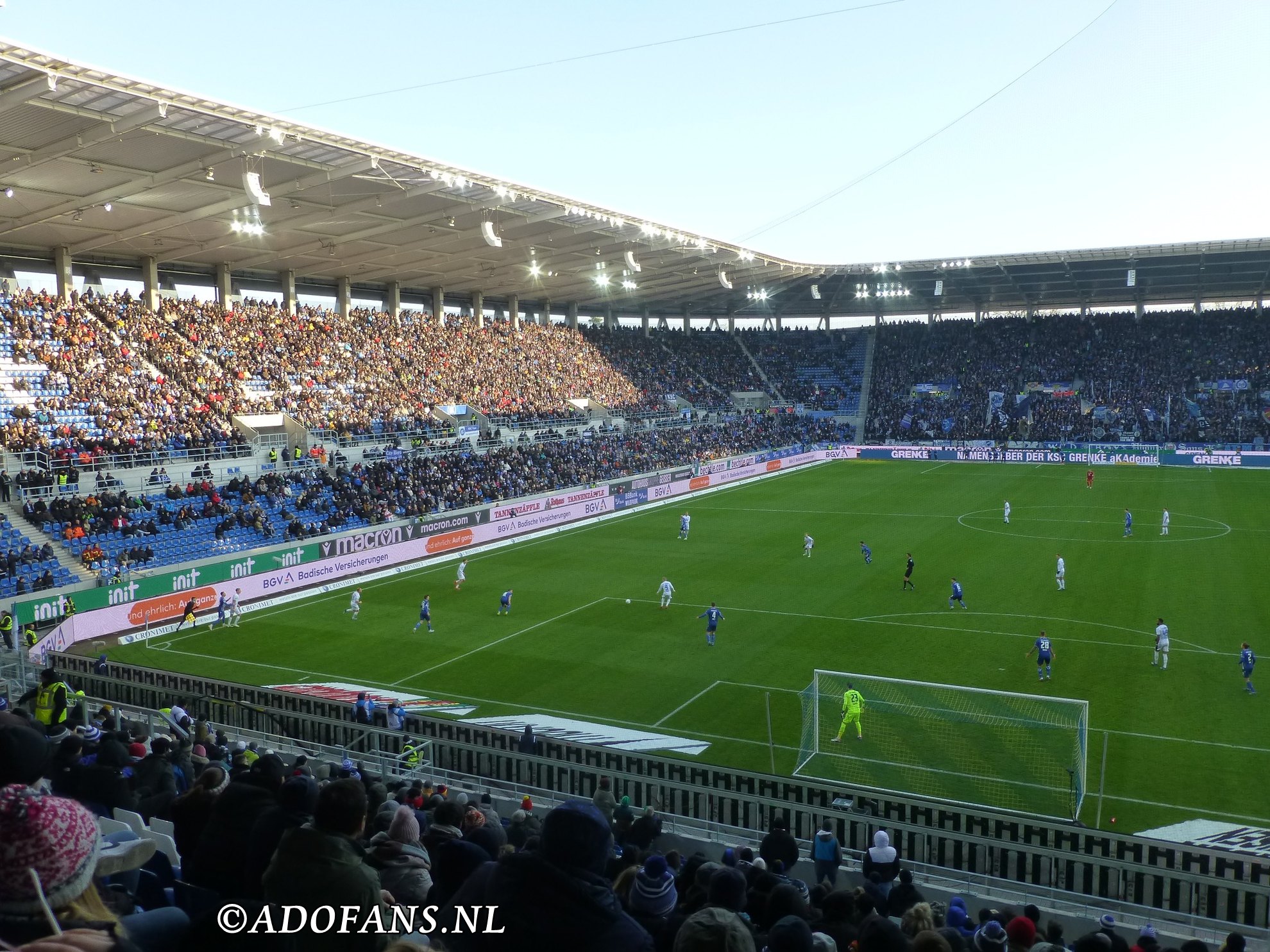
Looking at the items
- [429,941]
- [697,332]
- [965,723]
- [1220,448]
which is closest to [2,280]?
[965,723]

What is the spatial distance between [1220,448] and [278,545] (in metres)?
63.5

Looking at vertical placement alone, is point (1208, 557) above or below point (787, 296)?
below

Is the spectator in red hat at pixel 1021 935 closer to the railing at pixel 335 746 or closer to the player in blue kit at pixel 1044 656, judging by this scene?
the railing at pixel 335 746

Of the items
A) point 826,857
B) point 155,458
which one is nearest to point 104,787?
point 826,857

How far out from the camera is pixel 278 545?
34000mm

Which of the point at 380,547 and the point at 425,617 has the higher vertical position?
the point at 380,547

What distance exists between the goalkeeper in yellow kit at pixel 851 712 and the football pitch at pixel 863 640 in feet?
0.76

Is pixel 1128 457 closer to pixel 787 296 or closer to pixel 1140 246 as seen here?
pixel 1140 246

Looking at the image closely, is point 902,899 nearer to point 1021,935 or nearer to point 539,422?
point 1021,935

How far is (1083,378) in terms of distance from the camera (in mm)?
82438

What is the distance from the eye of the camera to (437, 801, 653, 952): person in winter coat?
3.50m

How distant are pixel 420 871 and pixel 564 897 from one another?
6.03 feet

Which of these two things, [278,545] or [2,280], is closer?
[278,545]

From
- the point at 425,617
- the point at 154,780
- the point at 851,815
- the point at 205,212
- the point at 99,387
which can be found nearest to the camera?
the point at 154,780
